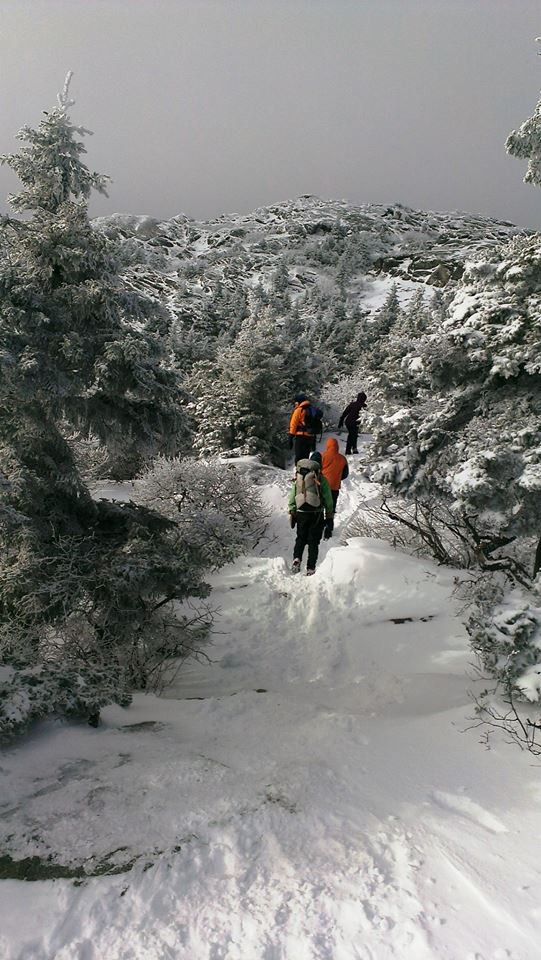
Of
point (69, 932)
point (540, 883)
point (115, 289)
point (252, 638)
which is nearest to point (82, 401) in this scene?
point (115, 289)

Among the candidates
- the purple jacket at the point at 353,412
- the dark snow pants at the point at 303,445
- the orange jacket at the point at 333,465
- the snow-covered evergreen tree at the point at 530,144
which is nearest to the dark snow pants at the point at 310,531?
the orange jacket at the point at 333,465

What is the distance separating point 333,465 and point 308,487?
1234 millimetres

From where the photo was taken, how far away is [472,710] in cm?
582

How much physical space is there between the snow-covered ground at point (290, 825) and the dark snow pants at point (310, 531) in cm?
220

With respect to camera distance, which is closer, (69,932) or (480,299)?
(69,932)

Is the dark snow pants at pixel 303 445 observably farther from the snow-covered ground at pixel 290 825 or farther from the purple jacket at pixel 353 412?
the snow-covered ground at pixel 290 825

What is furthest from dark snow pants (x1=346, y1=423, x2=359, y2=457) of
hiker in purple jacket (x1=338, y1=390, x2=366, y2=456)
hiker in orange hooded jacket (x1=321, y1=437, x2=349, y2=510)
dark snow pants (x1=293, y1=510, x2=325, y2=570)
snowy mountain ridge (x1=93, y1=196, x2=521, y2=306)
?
snowy mountain ridge (x1=93, y1=196, x2=521, y2=306)

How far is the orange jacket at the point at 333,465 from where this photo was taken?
30.7ft

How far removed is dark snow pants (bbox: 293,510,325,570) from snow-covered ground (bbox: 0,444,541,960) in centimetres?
220

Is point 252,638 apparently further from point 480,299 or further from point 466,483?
point 480,299

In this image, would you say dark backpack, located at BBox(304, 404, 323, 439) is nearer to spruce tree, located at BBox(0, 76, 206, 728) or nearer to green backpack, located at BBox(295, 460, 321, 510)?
green backpack, located at BBox(295, 460, 321, 510)

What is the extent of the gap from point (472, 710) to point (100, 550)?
528 centimetres

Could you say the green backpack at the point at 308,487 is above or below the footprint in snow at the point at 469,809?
above

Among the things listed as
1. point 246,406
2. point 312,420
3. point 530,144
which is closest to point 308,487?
point 312,420
